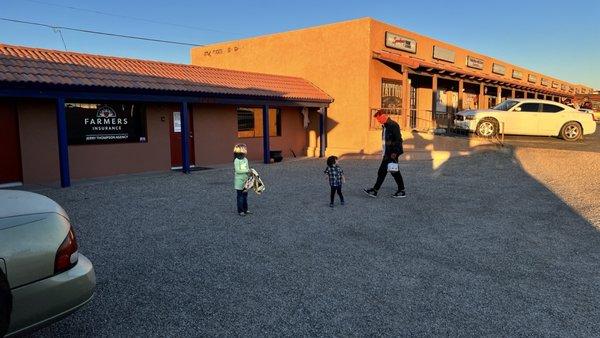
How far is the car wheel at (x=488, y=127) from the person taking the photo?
16.2 meters

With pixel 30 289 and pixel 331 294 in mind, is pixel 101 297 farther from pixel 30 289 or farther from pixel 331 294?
pixel 331 294

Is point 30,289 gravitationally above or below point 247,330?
above

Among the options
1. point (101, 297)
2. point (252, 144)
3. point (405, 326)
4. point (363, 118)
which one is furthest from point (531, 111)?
point (101, 297)

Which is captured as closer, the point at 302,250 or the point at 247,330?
the point at 247,330

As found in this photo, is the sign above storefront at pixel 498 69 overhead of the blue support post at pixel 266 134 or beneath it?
overhead

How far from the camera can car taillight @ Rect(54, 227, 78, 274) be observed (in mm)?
2717

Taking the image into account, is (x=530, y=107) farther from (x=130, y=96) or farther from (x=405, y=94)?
(x=130, y=96)

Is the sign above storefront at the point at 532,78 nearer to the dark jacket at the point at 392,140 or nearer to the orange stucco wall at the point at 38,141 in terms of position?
the dark jacket at the point at 392,140

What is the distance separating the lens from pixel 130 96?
11852 millimetres

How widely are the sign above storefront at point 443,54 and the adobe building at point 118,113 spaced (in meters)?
8.74

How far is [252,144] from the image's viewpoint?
17.5 meters

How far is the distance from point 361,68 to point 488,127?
19.3 feet

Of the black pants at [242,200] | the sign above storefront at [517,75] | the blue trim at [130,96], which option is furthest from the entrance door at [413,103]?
the sign above storefront at [517,75]

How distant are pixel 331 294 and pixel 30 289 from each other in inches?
99.8
